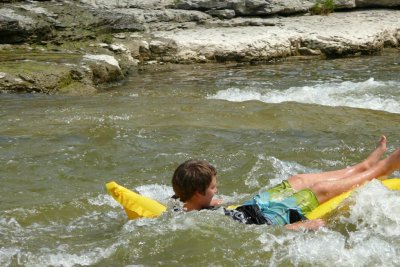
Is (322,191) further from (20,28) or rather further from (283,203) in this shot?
(20,28)

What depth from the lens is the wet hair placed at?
171 inches

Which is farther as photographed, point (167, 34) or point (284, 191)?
point (167, 34)

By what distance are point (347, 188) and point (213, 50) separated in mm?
8297

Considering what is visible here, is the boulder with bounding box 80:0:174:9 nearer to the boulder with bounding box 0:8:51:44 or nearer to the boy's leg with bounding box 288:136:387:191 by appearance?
the boulder with bounding box 0:8:51:44

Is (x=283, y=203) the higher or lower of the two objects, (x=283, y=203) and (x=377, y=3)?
the lower

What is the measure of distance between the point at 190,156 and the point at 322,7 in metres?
9.29

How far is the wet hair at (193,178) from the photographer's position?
171 inches

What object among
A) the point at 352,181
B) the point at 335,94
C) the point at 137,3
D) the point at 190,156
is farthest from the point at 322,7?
the point at 352,181

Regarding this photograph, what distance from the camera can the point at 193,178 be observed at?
4.34m

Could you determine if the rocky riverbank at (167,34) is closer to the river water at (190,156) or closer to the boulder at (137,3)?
the boulder at (137,3)

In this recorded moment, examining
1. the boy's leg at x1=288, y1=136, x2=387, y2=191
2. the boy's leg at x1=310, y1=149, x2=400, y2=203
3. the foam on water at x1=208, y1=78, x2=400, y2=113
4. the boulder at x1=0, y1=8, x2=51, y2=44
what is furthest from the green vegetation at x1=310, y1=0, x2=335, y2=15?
the boy's leg at x1=310, y1=149, x2=400, y2=203

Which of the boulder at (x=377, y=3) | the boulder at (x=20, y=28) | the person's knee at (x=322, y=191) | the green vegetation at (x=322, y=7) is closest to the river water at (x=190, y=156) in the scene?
the person's knee at (x=322, y=191)

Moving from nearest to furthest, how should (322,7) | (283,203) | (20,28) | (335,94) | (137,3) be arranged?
(283,203) < (335,94) < (20,28) < (137,3) < (322,7)

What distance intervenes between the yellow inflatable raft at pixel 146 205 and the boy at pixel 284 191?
0.37 ft
